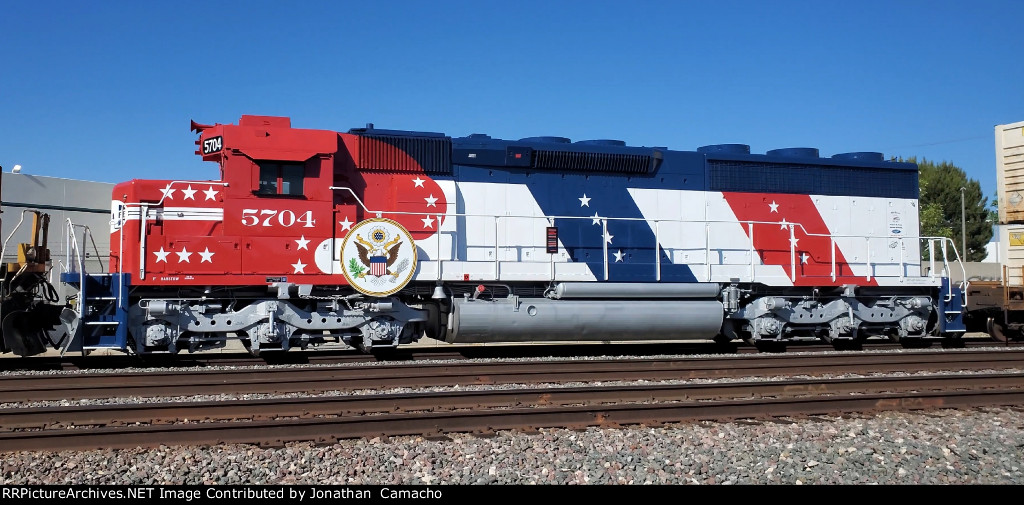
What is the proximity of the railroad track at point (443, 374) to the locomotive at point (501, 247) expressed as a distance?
4.25 feet

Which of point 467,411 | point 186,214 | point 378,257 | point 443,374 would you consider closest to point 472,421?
point 467,411

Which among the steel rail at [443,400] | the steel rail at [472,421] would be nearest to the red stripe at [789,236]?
the steel rail at [443,400]

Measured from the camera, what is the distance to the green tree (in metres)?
52.0

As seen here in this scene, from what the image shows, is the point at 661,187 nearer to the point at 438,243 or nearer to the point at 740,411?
the point at 438,243

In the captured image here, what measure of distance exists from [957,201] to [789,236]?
50.2 meters

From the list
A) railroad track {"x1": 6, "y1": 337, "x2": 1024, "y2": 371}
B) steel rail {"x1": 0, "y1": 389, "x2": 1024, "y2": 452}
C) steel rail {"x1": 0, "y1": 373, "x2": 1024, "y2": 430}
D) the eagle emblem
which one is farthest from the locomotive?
steel rail {"x1": 0, "y1": 389, "x2": 1024, "y2": 452}

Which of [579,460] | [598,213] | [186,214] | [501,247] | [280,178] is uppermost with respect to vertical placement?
[280,178]

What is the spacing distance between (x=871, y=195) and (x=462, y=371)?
8723 mm

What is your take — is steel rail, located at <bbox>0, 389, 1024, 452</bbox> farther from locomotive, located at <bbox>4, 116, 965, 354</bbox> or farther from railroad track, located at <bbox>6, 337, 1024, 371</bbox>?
railroad track, located at <bbox>6, 337, 1024, 371</bbox>

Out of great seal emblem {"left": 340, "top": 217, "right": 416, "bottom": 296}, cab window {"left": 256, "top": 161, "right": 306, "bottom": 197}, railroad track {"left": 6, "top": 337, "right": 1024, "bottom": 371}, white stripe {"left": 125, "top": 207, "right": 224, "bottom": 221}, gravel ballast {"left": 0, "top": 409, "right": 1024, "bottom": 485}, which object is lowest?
gravel ballast {"left": 0, "top": 409, "right": 1024, "bottom": 485}

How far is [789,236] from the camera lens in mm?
12438

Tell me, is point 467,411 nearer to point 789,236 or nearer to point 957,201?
point 789,236

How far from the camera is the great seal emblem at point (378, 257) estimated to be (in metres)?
9.87

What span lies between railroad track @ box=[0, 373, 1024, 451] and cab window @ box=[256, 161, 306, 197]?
4155 mm
